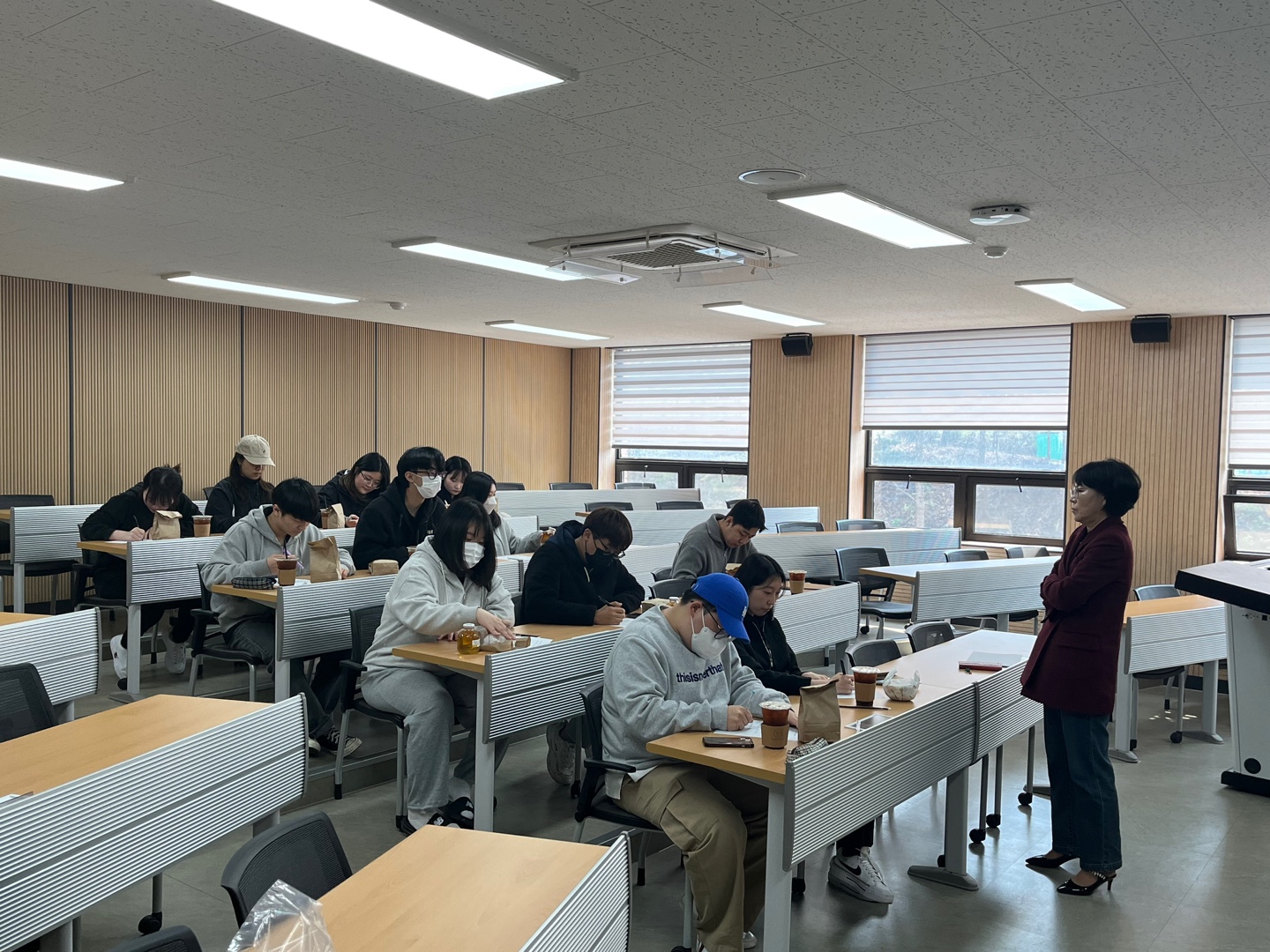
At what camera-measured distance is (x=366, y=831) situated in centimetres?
418

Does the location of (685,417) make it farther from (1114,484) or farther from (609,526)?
(1114,484)

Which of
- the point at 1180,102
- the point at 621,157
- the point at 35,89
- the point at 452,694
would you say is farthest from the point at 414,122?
the point at 1180,102

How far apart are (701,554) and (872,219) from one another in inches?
81.1

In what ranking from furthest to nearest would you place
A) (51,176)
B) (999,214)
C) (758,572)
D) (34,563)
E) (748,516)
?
(34,563) < (748,516) < (999,214) < (51,176) < (758,572)

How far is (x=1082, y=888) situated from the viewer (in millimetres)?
3854

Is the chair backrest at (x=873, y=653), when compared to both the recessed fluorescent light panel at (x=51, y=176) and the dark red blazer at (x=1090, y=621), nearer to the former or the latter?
the dark red blazer at (x=1090, y=621)

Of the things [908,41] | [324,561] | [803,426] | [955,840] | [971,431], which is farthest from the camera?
[803,426]

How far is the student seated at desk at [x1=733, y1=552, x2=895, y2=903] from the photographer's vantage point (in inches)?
148

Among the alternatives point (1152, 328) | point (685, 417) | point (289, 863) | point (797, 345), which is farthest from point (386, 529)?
point (685, 417)

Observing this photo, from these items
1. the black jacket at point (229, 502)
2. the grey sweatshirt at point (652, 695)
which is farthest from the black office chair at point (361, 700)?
the black jacket at point (229, 502)

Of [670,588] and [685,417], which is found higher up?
[685,417]

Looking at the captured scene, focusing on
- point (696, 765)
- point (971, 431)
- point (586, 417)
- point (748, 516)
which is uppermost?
point (586, 417)

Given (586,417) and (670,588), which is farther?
(586,417)

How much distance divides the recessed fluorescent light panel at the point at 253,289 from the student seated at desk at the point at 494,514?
2.84 metres
